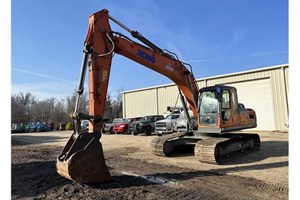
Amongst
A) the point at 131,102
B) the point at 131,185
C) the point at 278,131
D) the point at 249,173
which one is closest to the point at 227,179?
the point at 249,173

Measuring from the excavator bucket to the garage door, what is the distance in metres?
19.9

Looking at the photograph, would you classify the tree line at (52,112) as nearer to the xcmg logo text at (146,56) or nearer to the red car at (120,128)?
the red car at (120,128)

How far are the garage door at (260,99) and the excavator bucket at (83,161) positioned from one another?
65.2ft

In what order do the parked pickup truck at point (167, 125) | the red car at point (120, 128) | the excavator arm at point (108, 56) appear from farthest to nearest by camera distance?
1. the red car at point (120, 128)
2. the parked pickup truck at point (167, 125)
3. the excavator arm at point (108, 56)

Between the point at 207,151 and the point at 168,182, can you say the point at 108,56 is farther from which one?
the point at 207,151

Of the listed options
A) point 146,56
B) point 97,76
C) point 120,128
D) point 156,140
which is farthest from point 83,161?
point 120,128

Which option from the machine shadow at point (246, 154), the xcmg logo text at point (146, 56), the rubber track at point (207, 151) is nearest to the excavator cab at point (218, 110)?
the rubber track at point (207, 151)

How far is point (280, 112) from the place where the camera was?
912 inches

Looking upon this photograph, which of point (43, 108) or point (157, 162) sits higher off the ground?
point (43, 108)

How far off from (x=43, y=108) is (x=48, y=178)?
68371mm

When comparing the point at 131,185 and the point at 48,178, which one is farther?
the point at 48,178

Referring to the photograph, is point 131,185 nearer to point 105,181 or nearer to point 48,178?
point 105,181

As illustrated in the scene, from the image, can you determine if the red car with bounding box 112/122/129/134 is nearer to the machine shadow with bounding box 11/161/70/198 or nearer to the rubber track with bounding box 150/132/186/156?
the rubber track with bounding box 150/132/186/156

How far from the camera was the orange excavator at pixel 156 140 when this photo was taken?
6773mm
